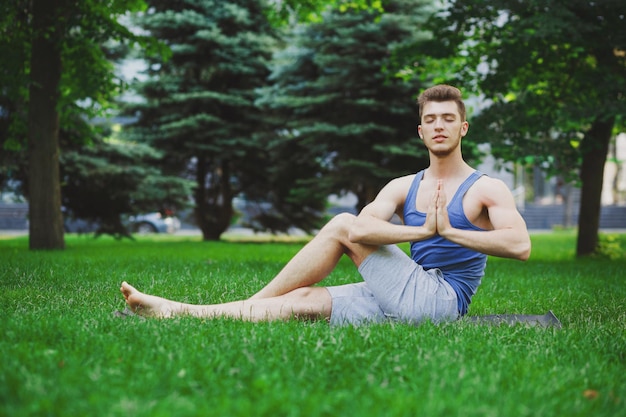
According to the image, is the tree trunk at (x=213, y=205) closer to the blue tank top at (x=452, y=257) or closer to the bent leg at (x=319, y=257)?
the bent leg at (x=319, y=257)

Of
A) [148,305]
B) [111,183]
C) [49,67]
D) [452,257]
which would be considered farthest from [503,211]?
[111,183]

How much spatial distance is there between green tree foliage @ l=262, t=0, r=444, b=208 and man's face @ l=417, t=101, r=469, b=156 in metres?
12.1

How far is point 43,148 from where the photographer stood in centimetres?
1303

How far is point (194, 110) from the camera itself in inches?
810

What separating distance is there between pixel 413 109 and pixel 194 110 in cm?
666

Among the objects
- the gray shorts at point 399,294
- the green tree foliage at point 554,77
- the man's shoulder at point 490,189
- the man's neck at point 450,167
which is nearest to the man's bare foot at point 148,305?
the gray shorts at point 399,294

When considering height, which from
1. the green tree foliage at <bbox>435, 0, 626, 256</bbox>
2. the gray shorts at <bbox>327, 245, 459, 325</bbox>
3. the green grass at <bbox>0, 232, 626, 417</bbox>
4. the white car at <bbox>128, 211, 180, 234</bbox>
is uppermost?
the green tree foliage at <bbox>435, 0, 626, 256</bbox>

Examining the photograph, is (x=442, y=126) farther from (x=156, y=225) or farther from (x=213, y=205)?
(x=156, y=225)

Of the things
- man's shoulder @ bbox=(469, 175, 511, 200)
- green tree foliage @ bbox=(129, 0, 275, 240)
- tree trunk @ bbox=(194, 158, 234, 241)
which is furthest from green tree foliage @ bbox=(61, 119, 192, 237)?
man's shoulder @ bbox=(469, 175, 511, 200)

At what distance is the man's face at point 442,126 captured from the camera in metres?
4.67

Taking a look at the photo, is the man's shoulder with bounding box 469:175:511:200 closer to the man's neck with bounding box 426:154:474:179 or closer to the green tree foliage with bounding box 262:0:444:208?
the man's neck with bounding box 426:154:474:179

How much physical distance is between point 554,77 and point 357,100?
4.99 metres

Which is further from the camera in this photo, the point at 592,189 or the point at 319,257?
the point at 592,189

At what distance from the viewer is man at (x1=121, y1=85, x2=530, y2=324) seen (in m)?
4.54
